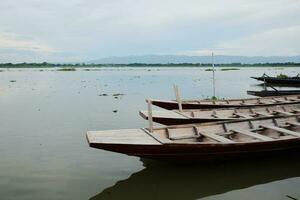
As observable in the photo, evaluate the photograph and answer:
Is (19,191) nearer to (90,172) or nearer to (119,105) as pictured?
(90,172)

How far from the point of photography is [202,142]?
26.3 ft

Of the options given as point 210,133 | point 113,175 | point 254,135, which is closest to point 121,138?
point 113,175

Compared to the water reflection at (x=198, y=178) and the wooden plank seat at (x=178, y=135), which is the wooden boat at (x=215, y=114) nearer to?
the wooden plank seat at (x=178, y=135)

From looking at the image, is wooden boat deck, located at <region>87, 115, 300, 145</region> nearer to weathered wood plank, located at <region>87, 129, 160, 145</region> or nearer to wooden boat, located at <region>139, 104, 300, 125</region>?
weathered wood plank, located at <region>87, 129, 160, 145</region>

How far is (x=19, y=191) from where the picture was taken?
7.41 metres

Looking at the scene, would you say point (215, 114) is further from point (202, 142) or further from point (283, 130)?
point (202, 142)

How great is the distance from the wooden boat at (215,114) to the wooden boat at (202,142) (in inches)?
60.5

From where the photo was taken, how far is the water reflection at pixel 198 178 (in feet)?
24.2

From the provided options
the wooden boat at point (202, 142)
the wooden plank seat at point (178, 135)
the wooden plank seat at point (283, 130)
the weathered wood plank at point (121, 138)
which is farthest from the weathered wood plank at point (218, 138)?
the wooden plank seat at point (283, 130)

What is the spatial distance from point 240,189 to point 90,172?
3.43m

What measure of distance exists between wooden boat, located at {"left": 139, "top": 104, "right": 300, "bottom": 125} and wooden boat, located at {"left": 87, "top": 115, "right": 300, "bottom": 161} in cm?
154

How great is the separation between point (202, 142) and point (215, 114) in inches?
186

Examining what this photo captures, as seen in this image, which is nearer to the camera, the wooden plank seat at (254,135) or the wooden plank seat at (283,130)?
the wooden plank seat at (254,135)

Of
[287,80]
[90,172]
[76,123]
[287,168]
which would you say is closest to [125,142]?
[90,172]
